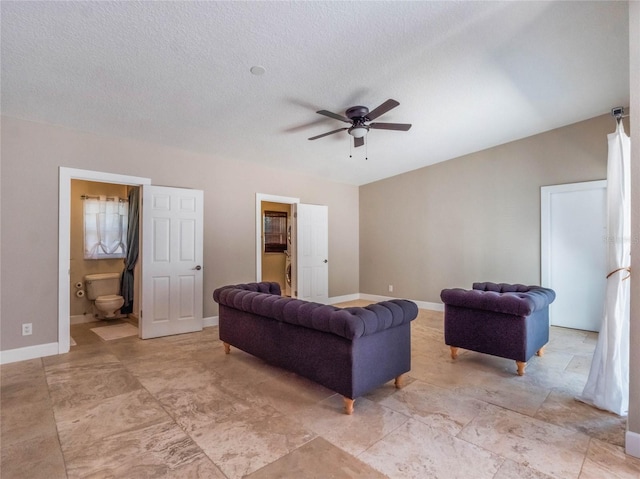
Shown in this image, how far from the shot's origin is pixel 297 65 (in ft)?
9.22

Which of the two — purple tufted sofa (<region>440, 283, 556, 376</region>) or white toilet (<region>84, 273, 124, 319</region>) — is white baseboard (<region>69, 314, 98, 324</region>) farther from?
purple tufted sofa (<region>440, 283, 556, 376</region>)

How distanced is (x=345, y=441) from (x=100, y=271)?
5304mm

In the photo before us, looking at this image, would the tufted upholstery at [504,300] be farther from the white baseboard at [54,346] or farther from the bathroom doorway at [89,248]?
the bathroom doorway at [89,248]

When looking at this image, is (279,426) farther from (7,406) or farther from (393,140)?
(393,140)

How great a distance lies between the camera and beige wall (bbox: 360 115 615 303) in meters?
4.67

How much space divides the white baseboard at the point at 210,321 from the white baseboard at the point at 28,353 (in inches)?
68.3

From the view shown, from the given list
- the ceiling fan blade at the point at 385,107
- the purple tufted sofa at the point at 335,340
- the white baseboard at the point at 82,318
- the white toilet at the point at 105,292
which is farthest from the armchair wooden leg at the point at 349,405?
the white baseboard at the point at 82,318

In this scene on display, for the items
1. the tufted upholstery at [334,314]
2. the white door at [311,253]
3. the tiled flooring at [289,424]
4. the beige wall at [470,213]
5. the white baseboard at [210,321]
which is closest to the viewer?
the tiled flooring at [289,424]

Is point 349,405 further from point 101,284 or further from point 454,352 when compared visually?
point 101,284

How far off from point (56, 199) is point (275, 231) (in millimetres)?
4762

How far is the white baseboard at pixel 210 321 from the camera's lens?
4.79m

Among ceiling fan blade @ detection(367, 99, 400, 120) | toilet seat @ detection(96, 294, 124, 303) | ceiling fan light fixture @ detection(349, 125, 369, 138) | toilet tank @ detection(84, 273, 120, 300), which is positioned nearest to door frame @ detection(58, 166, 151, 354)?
toilet seat @ detection(96, 294, 124, 303)

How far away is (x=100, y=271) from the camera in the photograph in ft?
17.8

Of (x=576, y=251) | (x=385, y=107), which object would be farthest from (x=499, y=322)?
(x=576, y=251)
